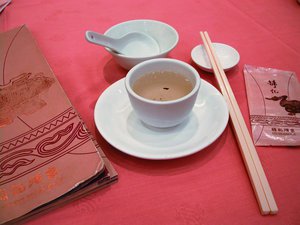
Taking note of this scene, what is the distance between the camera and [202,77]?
67 cm

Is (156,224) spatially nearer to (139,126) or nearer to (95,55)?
(139,126)

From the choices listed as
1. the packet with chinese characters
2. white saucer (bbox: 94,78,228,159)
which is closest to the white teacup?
white saucer (bbox: 94,78,228,159)

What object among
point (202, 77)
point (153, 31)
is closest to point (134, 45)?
point (153, 31)

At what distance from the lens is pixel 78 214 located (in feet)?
1.30

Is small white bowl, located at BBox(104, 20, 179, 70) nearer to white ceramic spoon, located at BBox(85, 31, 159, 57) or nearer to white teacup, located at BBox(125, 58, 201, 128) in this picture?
white ceramic spoon, located at BBox(85, 31, 159, 57)

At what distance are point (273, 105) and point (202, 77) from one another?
7.8 inches

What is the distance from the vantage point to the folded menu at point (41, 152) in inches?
14.9

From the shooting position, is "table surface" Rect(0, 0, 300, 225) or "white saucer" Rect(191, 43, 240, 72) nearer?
"table surface" Rect(0, 0, 300, 225)

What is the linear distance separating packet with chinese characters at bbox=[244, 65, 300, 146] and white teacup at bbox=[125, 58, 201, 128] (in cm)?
16

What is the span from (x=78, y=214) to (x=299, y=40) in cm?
80

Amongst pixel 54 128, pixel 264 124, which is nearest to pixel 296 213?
pixel 264 124

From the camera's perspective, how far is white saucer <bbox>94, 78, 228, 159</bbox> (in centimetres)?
46

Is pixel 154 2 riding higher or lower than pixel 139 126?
higher

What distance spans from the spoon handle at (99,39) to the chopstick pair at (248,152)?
284 millimetres
